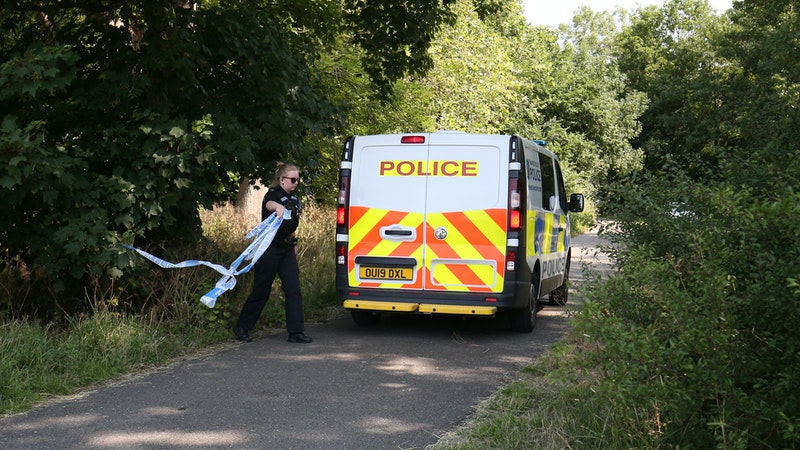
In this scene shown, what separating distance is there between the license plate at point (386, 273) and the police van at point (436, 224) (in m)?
0.01

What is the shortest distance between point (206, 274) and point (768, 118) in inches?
262

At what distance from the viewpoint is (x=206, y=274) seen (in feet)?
31.1

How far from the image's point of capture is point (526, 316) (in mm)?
10031

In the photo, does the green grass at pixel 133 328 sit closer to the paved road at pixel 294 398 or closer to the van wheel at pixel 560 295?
the paved road at pixel 294 398

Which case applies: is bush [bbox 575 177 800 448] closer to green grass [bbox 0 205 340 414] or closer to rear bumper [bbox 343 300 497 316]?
green grass [bbox 0 205 340 414]

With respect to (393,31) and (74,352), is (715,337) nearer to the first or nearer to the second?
(74,352)

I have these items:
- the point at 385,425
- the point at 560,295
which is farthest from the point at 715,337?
the point at 560,295

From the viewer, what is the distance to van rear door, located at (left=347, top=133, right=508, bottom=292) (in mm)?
9266

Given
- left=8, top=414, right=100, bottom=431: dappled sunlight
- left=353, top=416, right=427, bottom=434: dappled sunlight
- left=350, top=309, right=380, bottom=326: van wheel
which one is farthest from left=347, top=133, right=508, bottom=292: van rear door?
left=8, top=414, right=100, bottom=431: dappled sunlight

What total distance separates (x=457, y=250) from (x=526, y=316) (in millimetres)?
1373

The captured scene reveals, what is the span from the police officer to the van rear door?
0.75 metres

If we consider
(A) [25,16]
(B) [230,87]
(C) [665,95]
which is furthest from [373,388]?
(C) [665,95]

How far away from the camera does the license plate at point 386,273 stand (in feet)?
30.9

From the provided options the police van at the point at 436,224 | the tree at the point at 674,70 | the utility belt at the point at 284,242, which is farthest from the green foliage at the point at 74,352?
the tree at the point at 674,70
